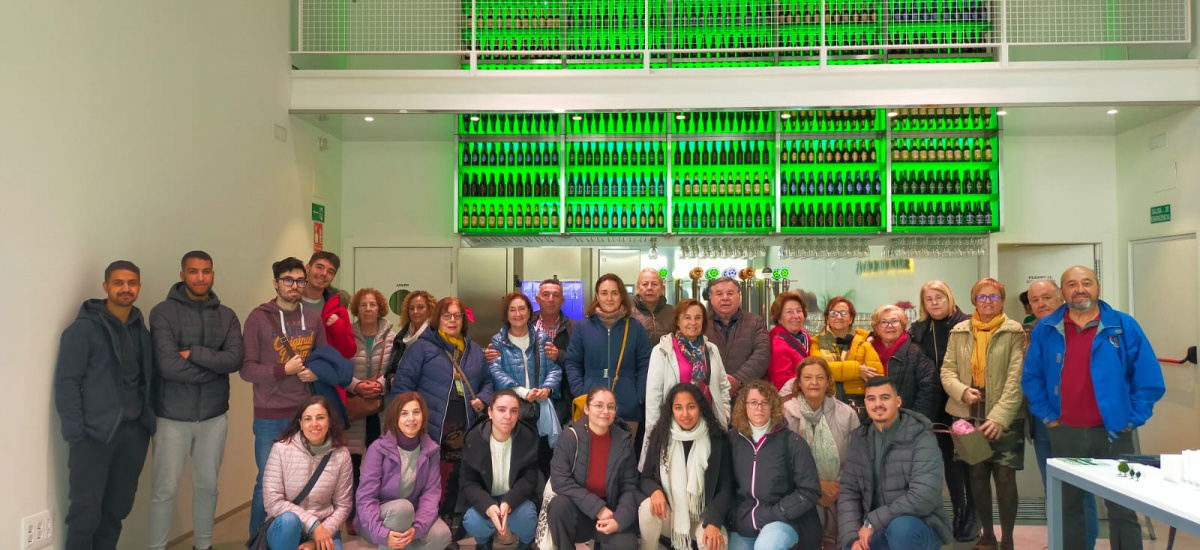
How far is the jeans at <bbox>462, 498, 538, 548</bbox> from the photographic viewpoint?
4465 mm

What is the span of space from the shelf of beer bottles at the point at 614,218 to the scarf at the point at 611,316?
3.06 m

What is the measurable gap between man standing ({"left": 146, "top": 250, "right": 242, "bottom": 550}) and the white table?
13.6 feet

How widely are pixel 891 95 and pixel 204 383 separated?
5.08m

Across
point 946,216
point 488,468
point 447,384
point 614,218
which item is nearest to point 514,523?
point 488,468

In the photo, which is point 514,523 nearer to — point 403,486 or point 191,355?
point 403,486

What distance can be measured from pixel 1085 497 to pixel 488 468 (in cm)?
305

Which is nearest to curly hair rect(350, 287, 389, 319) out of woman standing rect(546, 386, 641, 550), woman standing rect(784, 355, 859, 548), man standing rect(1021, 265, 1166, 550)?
woman standing rect(546, 386, 641, 550)

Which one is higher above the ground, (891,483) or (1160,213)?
(1160,213)

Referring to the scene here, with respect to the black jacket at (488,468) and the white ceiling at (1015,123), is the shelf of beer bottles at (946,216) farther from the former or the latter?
the black jacket at (488,468)

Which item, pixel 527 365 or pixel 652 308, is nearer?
pixel 527 365

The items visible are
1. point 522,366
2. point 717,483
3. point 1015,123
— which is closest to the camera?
point 717,483

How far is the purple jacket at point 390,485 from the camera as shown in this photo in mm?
4266

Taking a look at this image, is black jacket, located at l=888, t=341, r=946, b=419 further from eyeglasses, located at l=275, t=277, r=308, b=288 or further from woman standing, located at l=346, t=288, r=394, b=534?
eyeglasses, located at l=275, t=277, r=308, b=288

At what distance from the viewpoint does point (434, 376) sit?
16.2 feet
